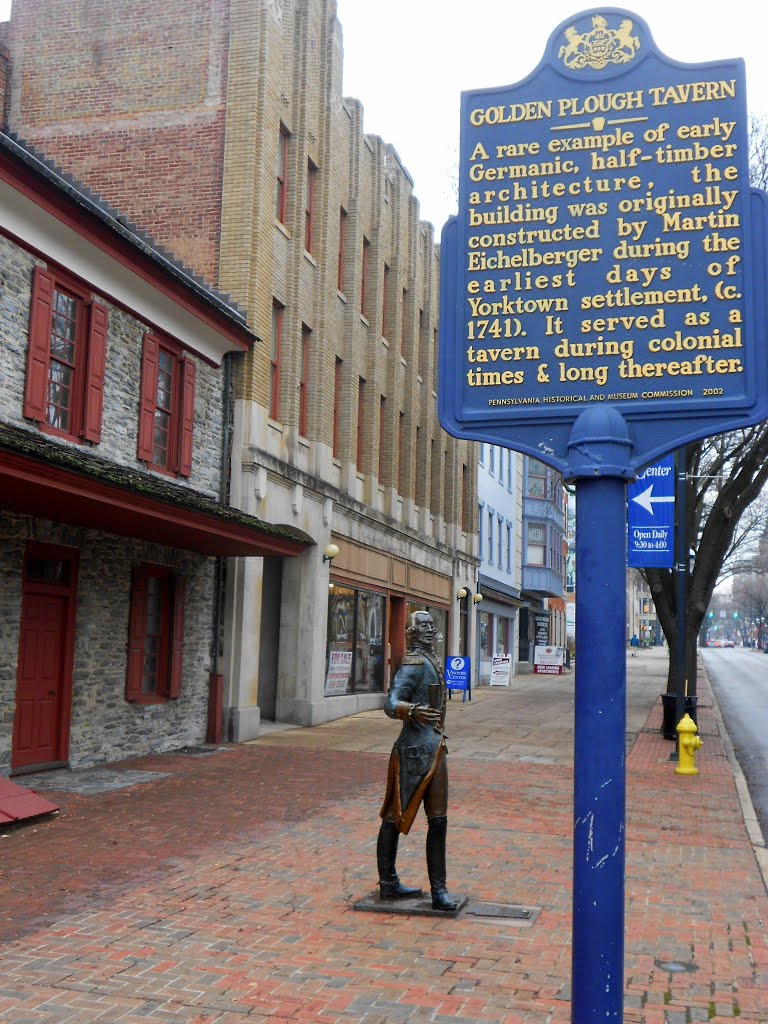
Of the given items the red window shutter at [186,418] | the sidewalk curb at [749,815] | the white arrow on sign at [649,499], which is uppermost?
the red window shutter at [186,418]

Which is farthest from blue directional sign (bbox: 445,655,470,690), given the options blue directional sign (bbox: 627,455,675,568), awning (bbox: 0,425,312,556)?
awning (bbox: 0,425,312,556)

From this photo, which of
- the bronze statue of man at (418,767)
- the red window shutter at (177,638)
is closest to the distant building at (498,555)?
the red window shutter at (177,638)

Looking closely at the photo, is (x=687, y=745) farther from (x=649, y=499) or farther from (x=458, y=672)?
(x=458, y=672)

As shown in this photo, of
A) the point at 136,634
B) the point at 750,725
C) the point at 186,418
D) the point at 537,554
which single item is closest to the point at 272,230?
the point at 186,418

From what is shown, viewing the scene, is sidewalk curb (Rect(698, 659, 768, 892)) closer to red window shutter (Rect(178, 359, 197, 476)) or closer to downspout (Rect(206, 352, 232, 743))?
downspout (Rect(206, 352, 232, 743))

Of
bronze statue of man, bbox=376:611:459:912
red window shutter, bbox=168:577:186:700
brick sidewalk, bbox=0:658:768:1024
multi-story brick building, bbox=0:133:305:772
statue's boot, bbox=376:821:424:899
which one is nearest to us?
brick sidewalk, bbox=0:658:768:1024

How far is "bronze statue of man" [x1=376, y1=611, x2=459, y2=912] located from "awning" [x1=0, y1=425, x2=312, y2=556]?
461cm

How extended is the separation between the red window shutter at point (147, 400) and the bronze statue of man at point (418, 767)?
27.8ft

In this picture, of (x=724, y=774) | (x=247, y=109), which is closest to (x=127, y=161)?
(x=247, y=109)

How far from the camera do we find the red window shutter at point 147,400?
580 inches

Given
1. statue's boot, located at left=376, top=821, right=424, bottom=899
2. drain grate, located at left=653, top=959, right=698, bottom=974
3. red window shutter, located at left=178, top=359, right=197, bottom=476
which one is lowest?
drain grate, located at left=653, top=959, right=698, bottom=974

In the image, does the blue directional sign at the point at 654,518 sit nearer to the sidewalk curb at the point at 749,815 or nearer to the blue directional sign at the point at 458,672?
the sidewalk curb at the point at 749,815

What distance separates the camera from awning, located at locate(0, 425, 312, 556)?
998cm

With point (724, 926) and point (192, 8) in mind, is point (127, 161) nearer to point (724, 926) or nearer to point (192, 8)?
point (192, 8)
